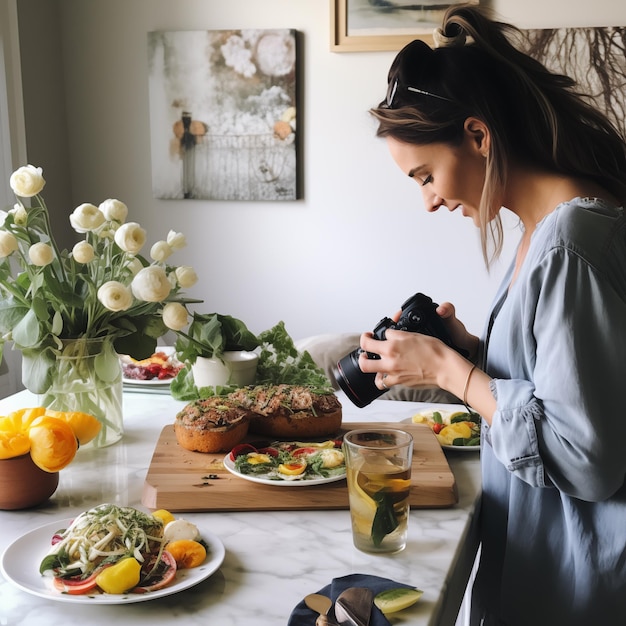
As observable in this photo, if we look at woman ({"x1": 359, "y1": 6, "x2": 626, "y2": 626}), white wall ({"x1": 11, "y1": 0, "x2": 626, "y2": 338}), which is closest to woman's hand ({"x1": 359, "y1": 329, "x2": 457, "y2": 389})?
woman ({"x1": 359, "y1": 6, "x2": 626, "y2": 626})

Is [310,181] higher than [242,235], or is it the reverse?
[310,181]

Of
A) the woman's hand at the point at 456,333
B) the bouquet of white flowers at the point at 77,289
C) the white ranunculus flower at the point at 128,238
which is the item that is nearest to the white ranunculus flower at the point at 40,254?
the bouquet of white flowers at the point at 77,289

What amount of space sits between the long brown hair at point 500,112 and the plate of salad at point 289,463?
411 mm

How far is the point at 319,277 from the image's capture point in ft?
11.1

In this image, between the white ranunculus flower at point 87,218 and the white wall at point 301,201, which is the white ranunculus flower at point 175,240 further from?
the white wall at point 301,201

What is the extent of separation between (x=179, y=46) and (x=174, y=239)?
216cm

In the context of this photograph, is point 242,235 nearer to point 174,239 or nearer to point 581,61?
point 581,61

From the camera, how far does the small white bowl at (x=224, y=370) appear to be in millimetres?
1572

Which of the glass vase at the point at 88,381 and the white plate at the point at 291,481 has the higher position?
the glass vase at the point at 88,381

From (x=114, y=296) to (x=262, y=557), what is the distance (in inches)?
18.9

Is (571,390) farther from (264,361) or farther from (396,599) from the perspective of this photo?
(264,361)

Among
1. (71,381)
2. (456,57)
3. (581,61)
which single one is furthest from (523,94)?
(581,61)

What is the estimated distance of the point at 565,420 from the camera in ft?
2.94

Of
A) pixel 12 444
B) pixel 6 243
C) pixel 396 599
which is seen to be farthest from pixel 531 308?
pixel 6 243
